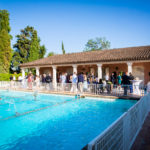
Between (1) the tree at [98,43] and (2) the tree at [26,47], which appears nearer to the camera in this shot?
(2) the tree at [26,47]

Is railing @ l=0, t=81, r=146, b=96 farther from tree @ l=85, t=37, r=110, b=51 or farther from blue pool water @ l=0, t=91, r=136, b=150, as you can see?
tree @ l=85, t=37, r=110, b=51

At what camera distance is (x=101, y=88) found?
12672mm

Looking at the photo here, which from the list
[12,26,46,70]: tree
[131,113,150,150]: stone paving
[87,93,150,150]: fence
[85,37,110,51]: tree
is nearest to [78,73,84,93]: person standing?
[131,113,150,150]: stone paving

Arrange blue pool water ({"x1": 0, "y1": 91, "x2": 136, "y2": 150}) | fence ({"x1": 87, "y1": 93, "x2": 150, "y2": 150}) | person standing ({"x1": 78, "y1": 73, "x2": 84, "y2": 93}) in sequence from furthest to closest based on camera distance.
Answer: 1. person standing ({"x1": 78, "y1": 73, "x2": 84, "y2": 93})
2. blue pool water ({"x1": 0, "y1": 91, "x2": 136, "y2": 150})
3. fence ({"x1": 87, "y1": 93, "x2": 150, "y2": 150})

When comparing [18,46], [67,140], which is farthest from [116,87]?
[18,46]

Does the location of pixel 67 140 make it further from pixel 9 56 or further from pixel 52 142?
pixel 9 56

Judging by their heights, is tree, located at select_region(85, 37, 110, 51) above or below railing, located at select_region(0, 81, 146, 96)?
above

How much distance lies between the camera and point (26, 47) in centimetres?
4006

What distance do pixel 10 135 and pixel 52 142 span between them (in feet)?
5.95

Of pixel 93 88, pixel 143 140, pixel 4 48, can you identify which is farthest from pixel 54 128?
pixel 4 48

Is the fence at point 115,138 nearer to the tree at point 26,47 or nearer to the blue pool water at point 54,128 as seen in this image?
the blue pool water at point 54,128

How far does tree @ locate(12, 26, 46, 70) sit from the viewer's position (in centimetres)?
3834

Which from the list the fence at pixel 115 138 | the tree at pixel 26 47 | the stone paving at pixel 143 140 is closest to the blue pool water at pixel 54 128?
the stone paving at pixel 143 140

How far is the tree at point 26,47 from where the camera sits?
126 ft
